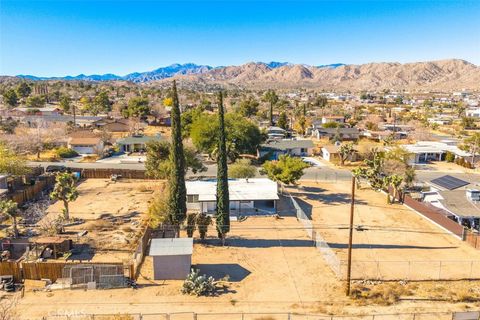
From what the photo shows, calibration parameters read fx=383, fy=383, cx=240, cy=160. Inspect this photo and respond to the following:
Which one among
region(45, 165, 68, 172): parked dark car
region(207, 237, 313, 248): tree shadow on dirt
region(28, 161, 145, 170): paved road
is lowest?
region(207, 237, 313, 248): tree shadow on dirt

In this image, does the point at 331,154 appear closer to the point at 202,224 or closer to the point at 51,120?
the point at 202,224

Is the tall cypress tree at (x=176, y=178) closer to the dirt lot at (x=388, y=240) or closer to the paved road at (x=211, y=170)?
the dirt lot at (x=388, y=240)

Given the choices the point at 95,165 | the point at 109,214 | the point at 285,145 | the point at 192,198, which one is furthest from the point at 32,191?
the point at 285,145

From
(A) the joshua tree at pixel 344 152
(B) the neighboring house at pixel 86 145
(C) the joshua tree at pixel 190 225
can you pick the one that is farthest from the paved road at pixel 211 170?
(C) the joshua tree at pixel 190 225

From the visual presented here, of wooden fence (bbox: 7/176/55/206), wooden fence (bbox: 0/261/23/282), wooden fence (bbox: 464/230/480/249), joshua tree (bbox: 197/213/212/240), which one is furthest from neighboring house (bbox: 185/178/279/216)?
wooden fence (bbox: 7/176/55/206)

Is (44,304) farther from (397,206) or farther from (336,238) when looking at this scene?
(397,206)

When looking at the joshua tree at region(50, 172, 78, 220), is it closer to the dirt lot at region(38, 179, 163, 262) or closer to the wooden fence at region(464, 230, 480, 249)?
the dirt lot at region(38, 179, 163, 262)

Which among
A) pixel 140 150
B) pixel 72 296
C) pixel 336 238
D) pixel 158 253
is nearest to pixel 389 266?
pixel 336 238
